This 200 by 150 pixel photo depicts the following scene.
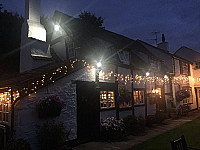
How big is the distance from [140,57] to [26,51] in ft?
31.9

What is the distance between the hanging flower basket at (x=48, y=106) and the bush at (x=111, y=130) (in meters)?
2.96

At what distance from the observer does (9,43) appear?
15227 millimetres

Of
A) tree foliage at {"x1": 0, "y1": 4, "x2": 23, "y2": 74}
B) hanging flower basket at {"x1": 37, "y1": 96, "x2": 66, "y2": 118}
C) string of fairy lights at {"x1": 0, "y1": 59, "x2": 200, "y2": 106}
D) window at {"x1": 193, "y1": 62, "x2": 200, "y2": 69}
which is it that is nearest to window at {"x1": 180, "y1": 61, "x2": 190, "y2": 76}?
window at {"x1": 193, "y1": 62, "x2": 200, "y2": 69}

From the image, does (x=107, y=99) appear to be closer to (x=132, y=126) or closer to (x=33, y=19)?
(x=132, y=126)

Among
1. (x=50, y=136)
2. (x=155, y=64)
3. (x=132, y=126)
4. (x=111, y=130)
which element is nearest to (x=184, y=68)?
(x=155, y=64)

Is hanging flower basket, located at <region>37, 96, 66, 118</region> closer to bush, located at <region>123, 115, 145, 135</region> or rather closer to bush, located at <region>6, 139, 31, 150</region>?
bush, located at <region>6, 139, 31, 150</region>

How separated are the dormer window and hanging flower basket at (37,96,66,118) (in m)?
6.35

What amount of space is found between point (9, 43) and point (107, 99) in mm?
11336

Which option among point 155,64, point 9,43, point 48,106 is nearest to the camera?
point 48,106

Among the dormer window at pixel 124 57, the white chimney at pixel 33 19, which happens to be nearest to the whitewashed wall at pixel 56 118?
the dormer window at pixel 124 57

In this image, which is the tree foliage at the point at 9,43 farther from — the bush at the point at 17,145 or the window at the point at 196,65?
the window at the point at 196,65

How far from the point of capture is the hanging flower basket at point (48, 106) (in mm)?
6293

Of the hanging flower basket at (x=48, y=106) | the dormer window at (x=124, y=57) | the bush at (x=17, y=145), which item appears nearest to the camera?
the bush at (x=17, y=145)

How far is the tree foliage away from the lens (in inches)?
586
